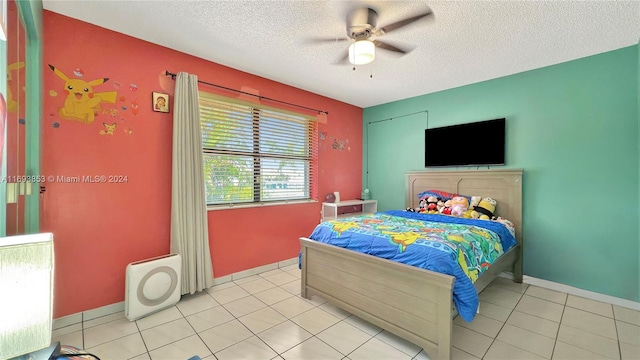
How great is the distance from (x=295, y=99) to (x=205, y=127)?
1.39 metres

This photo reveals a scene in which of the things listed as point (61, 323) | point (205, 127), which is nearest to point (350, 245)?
point (205, 127)

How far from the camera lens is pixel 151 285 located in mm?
2436

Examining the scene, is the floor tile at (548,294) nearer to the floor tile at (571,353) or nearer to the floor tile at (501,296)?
the floor tile at (501,296)

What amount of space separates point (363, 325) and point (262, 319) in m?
0.90

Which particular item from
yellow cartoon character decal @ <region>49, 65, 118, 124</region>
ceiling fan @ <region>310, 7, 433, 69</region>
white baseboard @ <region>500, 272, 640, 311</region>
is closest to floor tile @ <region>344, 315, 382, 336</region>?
white baseboard @ <region>500, 272, 640, 311</region>

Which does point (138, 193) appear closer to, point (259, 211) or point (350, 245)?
point (259, 211)

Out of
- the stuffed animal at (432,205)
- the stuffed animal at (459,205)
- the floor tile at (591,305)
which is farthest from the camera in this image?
the stuffed animal at (432,205)

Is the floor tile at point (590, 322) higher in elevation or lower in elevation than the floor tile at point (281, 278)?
higher

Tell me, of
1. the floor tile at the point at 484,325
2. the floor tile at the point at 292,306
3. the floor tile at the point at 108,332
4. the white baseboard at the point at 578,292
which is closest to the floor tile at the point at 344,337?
the floor tile at the point at 292,306

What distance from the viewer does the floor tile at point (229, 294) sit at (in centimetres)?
278

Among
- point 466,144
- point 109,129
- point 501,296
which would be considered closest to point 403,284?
point 501,296

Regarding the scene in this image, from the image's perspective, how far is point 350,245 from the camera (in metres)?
2.46

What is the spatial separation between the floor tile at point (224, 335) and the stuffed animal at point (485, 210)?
2851mm

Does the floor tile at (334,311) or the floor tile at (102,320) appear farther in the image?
the floor tile at (334,311)
